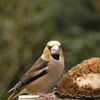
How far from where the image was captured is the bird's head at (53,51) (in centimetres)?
553

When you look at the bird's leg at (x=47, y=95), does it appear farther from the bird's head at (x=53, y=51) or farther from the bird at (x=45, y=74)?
the bird's head at (x=53, y=51)

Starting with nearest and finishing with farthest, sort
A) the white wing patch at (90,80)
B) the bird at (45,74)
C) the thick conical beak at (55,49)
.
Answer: the white wing patch at (90,80) → the thick conical beak at (55,49) → the bird at (45,74)

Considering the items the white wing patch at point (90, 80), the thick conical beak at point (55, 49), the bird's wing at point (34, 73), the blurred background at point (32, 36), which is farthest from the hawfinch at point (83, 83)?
the blurred background at point (32, 36)

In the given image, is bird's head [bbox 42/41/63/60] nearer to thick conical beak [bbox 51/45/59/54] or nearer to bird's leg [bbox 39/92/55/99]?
thick conical beak [bbox 51/45/59/54]

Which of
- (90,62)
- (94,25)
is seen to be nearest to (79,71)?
(90,62)

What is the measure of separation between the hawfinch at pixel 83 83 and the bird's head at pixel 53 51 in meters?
0.43

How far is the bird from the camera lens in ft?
18.4

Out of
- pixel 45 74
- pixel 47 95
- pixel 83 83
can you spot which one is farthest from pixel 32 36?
pixel 83 83

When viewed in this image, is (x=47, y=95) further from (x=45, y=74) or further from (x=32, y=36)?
(x=32, y=36)

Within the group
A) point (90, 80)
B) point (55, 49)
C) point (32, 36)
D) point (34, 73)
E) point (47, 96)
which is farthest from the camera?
point (32, 36)

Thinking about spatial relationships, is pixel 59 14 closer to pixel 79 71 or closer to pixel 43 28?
pixel 43 28

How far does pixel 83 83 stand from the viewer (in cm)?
501

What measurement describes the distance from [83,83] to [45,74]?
0.77 metres

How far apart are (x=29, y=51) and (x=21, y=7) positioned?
0.54m
